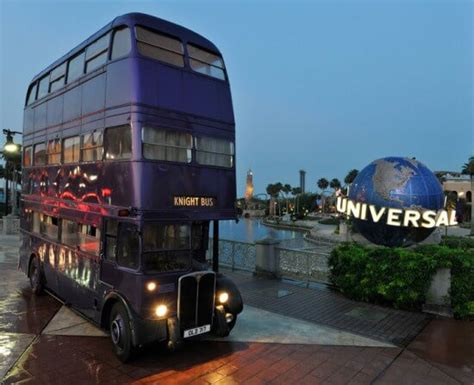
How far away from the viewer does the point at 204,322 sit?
6.98 metres

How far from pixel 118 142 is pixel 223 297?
347 centimetres

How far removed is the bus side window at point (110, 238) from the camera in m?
6.93

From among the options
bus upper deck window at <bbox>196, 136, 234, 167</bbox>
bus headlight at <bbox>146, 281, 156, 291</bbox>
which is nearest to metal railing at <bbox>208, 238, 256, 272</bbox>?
bus upper deck window at <bbox>196, 136, 234, 167</bbox>

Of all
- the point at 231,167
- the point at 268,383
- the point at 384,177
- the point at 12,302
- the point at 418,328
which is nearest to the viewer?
the point at 268,383

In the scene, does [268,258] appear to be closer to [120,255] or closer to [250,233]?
[120,255]

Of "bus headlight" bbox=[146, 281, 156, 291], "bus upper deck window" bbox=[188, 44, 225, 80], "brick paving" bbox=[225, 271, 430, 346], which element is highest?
"bus upper deck window" bbox=[188, 44, 225, 80]

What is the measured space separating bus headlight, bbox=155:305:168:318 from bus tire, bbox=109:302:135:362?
1.63ft

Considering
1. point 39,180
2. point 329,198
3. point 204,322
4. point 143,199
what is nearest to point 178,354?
point 204,322

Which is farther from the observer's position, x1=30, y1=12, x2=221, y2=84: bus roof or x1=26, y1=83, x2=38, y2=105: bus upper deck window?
x1=26, y1=83, x2=38, y2=105: bus upper deck window

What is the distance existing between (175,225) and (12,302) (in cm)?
638

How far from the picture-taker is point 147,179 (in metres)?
6.39

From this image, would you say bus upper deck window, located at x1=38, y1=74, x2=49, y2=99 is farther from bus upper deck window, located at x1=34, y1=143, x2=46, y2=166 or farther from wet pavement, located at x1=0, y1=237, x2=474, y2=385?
wet pavement, located at x1=0, y1=237, x2=474, y2=385

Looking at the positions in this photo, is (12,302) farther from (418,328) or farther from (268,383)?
(418,328)

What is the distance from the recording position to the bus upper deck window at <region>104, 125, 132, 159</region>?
6.52m
